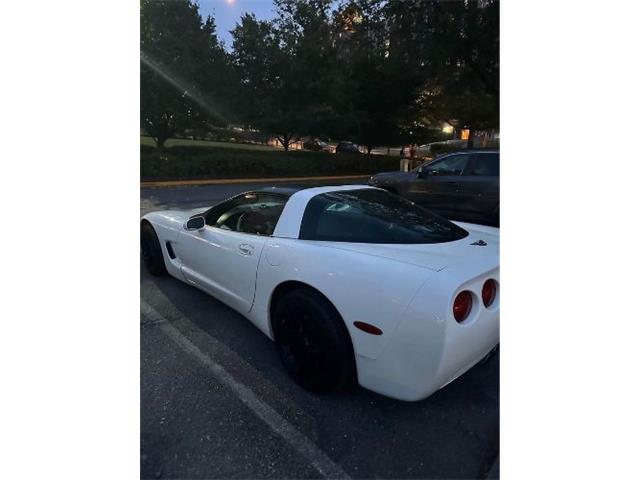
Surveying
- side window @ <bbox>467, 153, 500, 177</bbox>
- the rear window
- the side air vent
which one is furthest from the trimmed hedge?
the rear window

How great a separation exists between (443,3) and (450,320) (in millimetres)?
12371

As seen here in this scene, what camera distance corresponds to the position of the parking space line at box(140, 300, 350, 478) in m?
1.70

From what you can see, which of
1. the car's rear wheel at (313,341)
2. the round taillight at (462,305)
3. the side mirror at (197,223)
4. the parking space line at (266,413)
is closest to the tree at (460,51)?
the side mirror at (197,223)

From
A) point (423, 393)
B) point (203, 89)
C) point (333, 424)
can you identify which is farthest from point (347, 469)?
point (203, 89)

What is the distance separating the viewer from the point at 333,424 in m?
1.94

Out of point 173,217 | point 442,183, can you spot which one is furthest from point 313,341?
point 442,183

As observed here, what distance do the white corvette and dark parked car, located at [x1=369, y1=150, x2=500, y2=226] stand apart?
3.50m

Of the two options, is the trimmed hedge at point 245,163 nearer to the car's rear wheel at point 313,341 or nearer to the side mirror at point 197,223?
the side mirror at point 197,223

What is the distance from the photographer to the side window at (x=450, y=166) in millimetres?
6156

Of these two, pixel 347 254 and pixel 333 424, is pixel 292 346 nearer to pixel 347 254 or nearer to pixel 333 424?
pixel 333 424

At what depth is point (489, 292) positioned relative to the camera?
1.86 m

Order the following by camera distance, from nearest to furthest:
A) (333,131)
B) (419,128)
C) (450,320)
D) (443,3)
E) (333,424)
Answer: (450,320), (333,424), (443,3), (333,131), (419,128)

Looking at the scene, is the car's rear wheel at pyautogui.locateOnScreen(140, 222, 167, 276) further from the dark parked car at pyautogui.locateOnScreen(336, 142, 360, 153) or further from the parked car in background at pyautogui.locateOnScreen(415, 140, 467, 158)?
the parked car in background at pyautogui.locateOnScreen(415, 140, 467, 158)

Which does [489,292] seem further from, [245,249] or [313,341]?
[245,249]
